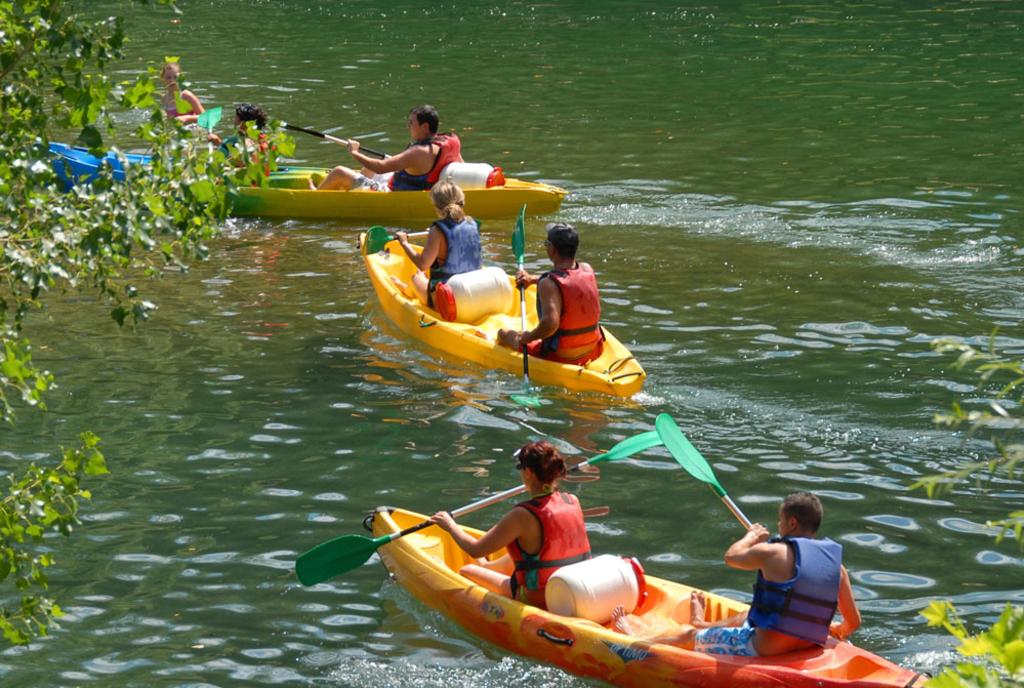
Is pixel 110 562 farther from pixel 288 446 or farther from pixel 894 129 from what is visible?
pixel 894 129

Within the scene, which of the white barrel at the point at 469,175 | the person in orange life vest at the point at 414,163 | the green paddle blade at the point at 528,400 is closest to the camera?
the green paddle blade at the point at 528,400

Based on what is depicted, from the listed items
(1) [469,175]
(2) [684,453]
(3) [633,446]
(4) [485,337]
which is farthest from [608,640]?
(1) [469,175]

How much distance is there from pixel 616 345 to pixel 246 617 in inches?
167

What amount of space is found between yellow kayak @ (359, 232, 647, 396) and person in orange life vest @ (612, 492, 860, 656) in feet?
13.4

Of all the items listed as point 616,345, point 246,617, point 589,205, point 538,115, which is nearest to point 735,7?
point 538,115

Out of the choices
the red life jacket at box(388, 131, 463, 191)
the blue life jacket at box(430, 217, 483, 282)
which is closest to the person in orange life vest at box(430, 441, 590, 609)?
the blue life jacket at box(430, 217, 483, 282)

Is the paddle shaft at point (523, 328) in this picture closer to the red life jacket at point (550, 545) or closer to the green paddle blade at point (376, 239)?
the green paddle blade at point (376, 239)

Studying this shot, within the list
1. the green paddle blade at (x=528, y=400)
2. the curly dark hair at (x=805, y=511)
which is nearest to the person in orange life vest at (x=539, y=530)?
the curly dark hair at (x=805, y=511)

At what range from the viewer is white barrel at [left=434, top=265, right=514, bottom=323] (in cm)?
1226

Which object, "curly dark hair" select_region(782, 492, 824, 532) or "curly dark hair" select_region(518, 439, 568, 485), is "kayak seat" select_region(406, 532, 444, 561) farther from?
"curly dark hair" select_region(782, 492, 824, 532)

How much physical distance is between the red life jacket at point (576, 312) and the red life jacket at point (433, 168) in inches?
214

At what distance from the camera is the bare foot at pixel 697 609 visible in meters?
7.33

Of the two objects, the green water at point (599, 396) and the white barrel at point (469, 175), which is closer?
the green water at point (599, 396)

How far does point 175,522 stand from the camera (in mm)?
9148
